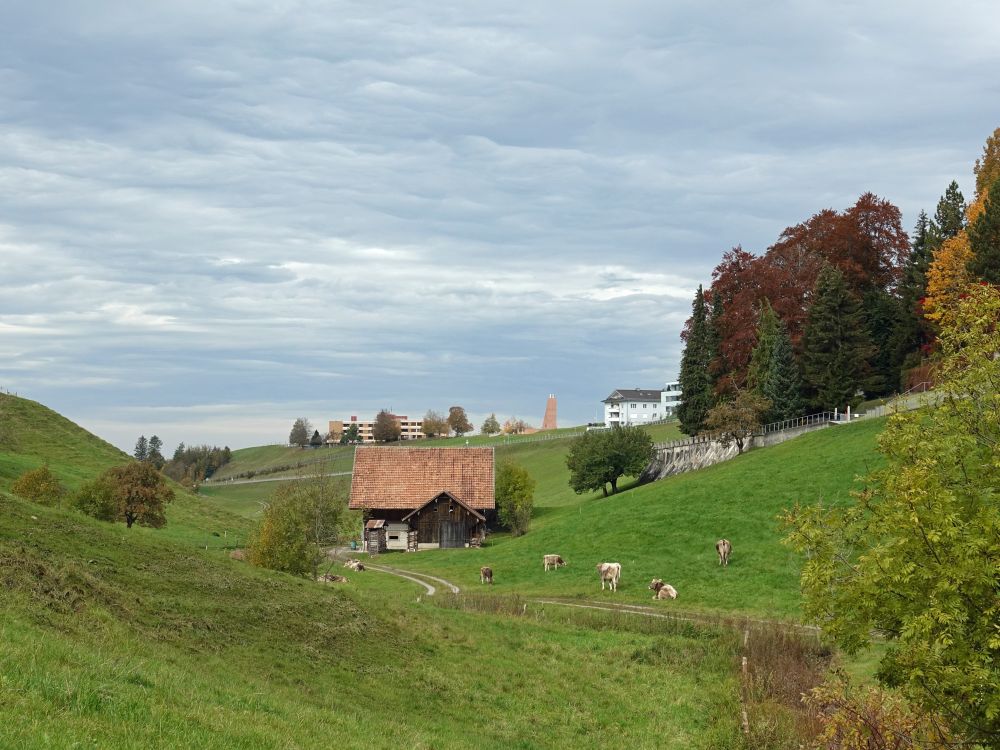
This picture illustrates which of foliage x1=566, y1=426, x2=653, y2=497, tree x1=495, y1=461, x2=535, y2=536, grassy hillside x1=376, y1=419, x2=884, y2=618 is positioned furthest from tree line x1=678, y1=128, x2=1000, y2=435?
tree x1=495, y1=461, x2=535, y2=536

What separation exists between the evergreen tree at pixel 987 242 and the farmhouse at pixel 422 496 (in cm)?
4001

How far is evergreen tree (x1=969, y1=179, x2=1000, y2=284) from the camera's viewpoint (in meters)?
64.6

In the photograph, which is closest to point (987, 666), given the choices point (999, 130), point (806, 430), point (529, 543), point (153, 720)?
point (153, 720)

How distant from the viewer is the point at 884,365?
85.6m

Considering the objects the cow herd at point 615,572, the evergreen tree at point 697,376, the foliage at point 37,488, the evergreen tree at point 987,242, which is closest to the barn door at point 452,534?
the cow herd at point 615,572

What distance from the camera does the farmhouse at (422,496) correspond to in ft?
252

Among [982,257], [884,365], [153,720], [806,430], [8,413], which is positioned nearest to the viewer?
[153,720]

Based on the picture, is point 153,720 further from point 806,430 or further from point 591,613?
point 806,430

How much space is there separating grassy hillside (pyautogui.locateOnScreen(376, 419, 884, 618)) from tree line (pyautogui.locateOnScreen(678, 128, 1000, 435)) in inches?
469

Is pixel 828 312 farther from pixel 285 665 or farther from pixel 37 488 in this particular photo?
pixel 285 665

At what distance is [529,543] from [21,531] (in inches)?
1471

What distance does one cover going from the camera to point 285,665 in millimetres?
23953

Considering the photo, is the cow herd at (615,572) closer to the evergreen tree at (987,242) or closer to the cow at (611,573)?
the cow at (611,573)

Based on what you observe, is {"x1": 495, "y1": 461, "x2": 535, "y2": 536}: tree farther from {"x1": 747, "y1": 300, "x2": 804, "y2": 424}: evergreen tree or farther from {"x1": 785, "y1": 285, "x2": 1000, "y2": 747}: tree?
{"x1": 785, "y1": 285, "x2": 1000, "y2": 747}: tree
